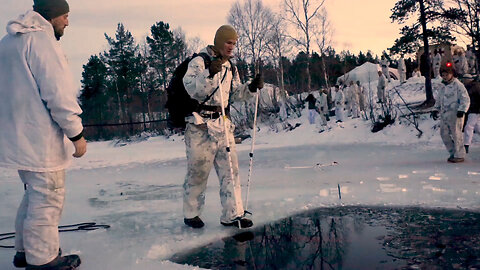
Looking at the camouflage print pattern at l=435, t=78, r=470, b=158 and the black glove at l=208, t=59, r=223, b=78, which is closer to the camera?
the black glove at l=208, t=59, r=223, b=78

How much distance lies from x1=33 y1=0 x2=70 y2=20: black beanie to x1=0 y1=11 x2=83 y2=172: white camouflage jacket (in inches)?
4.2

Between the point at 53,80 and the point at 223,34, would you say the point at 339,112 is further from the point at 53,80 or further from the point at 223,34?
the point at 53,80

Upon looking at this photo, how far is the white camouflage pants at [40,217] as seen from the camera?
9.31 ft

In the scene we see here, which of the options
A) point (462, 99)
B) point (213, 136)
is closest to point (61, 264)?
point (213, 136)

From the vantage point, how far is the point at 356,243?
130 inches

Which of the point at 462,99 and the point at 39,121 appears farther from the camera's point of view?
the point at 462,99

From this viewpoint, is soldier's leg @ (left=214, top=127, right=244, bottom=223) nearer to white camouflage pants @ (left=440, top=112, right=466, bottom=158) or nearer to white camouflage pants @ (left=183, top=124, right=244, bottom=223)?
white camouflage pants @ (left=183, top=124, right=244, bottom=223)

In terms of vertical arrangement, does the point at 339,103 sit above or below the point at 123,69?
below

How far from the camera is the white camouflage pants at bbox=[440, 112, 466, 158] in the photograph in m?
7.70

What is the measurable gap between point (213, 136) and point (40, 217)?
167 centimetres

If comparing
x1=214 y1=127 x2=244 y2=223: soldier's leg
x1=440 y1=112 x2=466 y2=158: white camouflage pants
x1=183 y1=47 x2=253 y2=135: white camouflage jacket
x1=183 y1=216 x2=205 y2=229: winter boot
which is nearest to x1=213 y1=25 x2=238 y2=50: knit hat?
x1=183 y1=47 x2=253 y2=135: white camouflage jacket

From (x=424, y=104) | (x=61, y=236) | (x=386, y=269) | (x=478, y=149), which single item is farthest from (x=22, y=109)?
(x=424, y=104)

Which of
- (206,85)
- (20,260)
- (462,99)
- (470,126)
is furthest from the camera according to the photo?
(470,126)

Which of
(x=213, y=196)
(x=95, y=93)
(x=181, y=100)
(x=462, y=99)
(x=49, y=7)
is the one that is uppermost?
(x=95, y=93)
